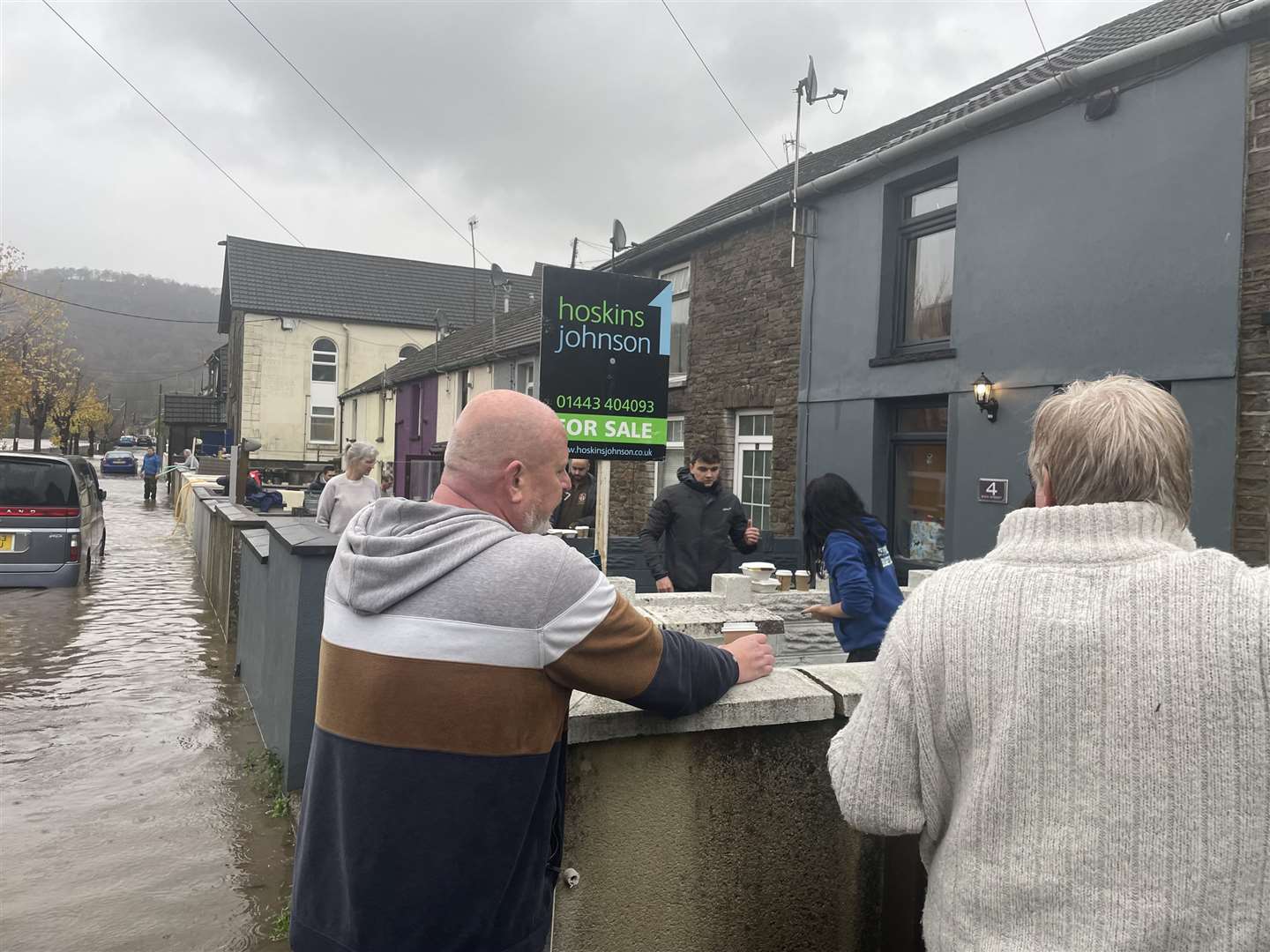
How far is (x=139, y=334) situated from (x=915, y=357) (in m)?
98.2

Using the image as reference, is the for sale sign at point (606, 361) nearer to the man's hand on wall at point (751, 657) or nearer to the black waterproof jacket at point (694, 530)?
the black waterproof jacket at point (694, 530)

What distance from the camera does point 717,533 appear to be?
6617 millimetres

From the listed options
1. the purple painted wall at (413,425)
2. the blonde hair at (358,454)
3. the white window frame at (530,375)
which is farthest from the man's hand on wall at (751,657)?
the purple painted wall at (413,425)

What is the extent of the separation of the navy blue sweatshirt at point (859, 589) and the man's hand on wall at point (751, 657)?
2129 millimetres

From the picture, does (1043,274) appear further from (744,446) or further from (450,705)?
(450,705)

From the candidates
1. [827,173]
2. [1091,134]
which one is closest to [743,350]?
[827,173]

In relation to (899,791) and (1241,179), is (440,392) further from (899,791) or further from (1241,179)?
(899,791)

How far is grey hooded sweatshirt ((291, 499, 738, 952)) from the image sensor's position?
64.6 inches

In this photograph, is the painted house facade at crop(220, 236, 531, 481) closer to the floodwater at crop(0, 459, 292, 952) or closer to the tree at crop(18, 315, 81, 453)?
the tree at crop(18, 315, 81, 453)

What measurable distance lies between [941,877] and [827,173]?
35.9 ft

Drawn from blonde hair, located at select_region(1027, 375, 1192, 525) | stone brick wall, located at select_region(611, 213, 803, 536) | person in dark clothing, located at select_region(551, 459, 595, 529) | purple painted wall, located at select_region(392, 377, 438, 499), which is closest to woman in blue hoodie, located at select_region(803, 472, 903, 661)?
blonde hair, located at select_region(1027, 375, 1192, 525)

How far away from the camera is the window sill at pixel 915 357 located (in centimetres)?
969

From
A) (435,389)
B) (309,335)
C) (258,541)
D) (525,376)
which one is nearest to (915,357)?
(258,541)

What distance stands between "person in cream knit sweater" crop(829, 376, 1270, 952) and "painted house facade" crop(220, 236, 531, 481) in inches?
1448
